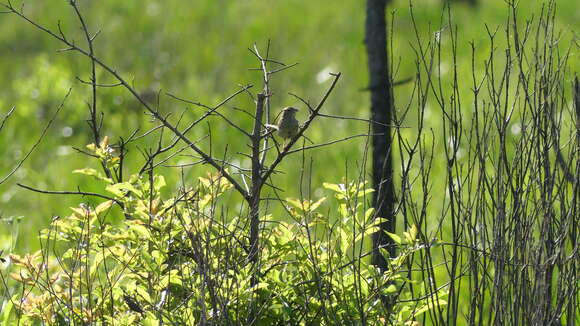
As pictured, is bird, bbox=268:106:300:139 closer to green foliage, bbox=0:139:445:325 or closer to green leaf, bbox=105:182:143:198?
green foliage, bbox=0:139:445:325

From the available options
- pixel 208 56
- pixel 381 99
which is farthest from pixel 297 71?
pixel 381 99

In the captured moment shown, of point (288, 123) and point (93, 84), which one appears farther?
point (288, 123)

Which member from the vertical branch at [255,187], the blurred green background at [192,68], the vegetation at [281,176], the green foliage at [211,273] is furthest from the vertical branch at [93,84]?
the blurred green background at [192,68]

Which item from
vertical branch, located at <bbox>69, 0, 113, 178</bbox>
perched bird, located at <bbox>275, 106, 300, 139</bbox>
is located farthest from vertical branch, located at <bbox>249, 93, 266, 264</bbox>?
perched bird, located at <bbox>275, 106, 300, 139</bbox>

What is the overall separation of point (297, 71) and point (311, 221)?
23.3 ft

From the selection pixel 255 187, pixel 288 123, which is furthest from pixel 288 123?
pixel 255 187

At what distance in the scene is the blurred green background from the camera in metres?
7.19

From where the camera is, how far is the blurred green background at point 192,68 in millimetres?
7191

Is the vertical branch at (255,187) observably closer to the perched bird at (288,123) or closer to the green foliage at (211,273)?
the green foliage at (211,273)

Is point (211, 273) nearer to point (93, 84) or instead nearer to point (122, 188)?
point (122, 188)

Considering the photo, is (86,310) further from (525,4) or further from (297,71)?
(525,4)

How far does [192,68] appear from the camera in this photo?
1033 cm

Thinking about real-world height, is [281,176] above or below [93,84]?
above

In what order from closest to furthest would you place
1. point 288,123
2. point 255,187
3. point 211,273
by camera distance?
1. point 211,273
2. point 255,187
3. point 288,123
